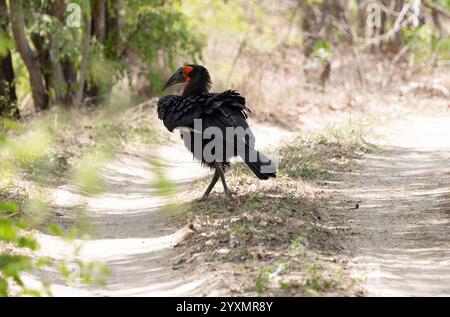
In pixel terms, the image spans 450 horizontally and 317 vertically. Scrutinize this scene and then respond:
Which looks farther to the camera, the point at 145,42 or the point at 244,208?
the point at 145,42

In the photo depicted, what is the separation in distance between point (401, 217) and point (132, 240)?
2.87 metres

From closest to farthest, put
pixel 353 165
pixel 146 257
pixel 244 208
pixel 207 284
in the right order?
pixel 207 284 < pixel 146 257 < pixel 244 208 < pixel 353 165

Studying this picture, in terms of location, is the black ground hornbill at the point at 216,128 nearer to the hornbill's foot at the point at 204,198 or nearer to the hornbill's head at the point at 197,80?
the hornbill's foot at the point at 204,198

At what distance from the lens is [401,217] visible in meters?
8.62

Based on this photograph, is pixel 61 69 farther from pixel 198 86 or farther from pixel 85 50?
pixel 198 86

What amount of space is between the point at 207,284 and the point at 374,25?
16397mm

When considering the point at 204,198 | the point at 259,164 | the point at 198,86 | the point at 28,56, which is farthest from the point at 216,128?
the point at 28,56

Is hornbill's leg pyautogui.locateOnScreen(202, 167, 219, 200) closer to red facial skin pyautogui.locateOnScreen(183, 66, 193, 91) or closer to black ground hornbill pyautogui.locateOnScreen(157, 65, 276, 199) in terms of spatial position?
black ground hornbill pyautogui.locateOnScreen(157, 65, 276, 199)

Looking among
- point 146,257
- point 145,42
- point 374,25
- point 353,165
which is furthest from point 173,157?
point 374,25

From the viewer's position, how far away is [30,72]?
15914 mm

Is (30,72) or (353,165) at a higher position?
(30,72)

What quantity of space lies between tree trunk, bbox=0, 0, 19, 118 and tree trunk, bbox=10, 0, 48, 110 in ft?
0.90
